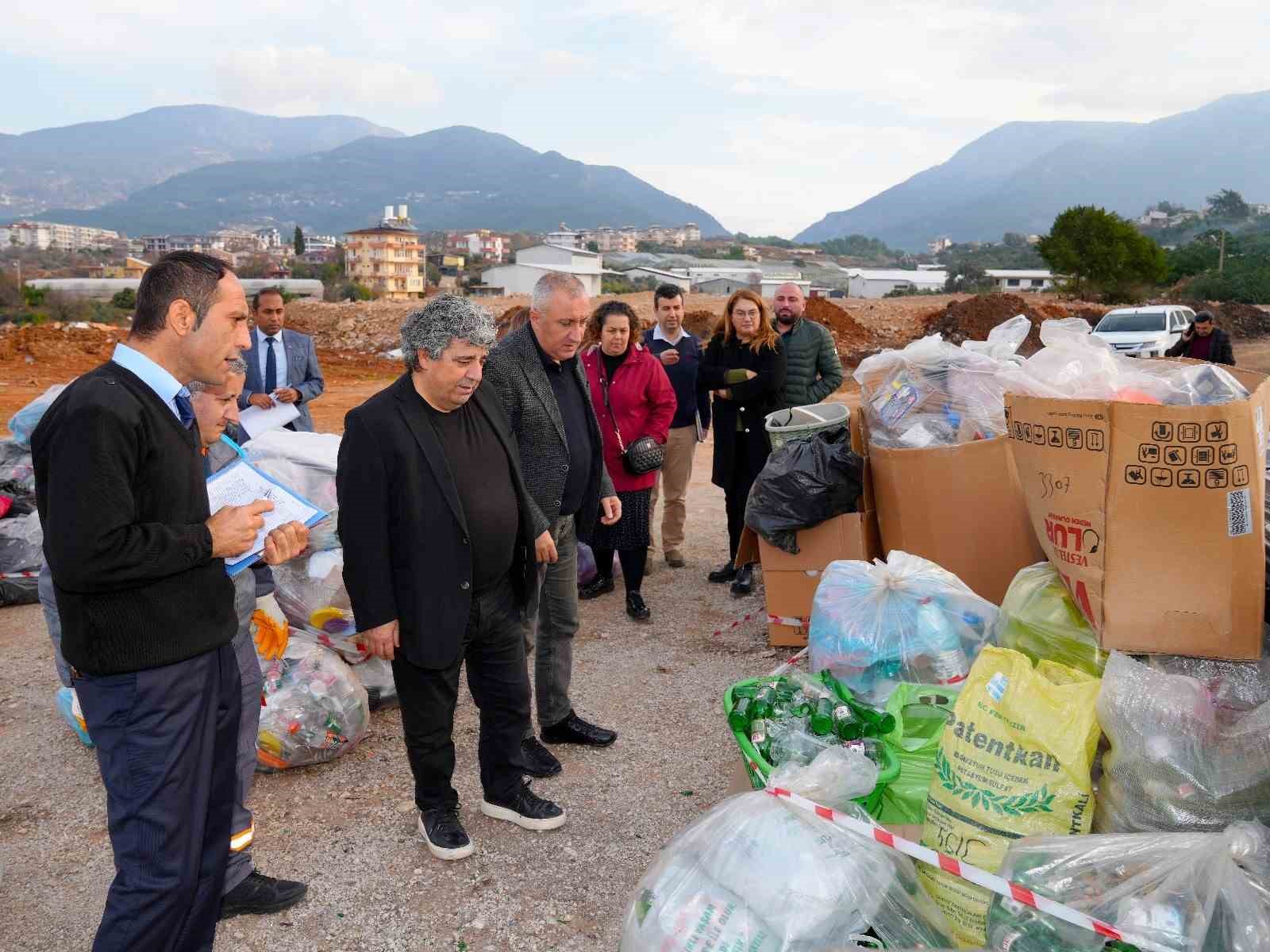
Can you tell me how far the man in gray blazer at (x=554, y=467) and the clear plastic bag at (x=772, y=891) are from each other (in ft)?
3.98

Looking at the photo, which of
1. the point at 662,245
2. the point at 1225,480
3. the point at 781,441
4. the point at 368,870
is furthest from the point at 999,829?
the point at 662,245

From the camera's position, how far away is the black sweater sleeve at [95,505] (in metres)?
1.79

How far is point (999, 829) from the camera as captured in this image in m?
2.17

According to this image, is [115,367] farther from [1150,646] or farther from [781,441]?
[781,441]

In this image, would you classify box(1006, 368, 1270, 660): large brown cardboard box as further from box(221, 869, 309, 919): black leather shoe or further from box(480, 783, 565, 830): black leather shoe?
box(221, 869, 309, 919): black leather shoe

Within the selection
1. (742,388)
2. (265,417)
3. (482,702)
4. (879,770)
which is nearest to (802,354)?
(742,388)

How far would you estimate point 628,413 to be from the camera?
4.97 metres

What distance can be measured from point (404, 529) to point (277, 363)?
138 inches

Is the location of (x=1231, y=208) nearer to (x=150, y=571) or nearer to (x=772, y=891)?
(x=772, y=891)

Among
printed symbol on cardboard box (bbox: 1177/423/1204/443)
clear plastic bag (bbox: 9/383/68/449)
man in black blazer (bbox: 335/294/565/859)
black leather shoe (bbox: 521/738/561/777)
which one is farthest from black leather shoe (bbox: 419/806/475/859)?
clear plastic bag (bbox: 9/383/68/449)

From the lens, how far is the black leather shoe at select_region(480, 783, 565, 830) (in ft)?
10.1

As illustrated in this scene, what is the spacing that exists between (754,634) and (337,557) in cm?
207

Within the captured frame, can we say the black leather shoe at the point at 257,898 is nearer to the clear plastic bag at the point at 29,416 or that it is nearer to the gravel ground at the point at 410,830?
the gravel ground at the point at 410,830

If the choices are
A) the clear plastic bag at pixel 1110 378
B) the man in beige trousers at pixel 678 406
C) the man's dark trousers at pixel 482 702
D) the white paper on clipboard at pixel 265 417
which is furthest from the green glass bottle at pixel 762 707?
the white paper on clipboard at pixel 265 417
